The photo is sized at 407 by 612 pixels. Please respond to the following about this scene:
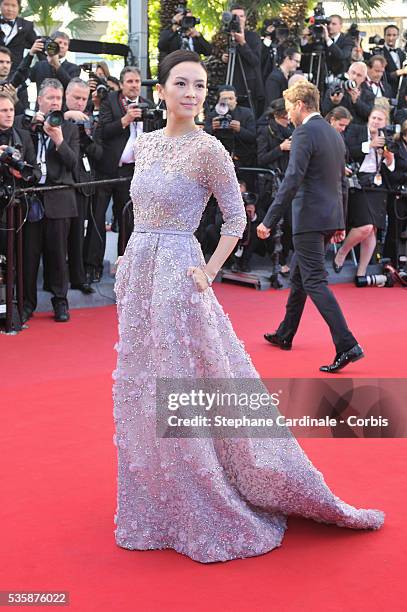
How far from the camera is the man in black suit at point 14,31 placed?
873 cm

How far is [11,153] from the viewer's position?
6.64 metres

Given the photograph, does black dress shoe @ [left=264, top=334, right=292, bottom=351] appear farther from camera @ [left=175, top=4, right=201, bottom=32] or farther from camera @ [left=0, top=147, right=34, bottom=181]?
camera @ [left=175, top=4, right=201, bottom=32]

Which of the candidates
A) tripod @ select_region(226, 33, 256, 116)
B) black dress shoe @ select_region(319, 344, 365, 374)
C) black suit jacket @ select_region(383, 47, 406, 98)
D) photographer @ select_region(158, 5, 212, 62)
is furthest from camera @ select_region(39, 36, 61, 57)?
black suit jacket @ select_region(383, 47, 406, 98)

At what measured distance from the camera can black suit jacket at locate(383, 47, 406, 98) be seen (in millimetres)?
11164

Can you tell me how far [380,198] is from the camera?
9523mm

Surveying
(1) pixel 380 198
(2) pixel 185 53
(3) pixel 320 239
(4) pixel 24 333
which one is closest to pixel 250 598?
(2) pixel 185 53

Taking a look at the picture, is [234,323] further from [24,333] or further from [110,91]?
[110,91]

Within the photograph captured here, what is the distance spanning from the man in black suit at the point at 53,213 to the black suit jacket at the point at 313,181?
1.91 metres

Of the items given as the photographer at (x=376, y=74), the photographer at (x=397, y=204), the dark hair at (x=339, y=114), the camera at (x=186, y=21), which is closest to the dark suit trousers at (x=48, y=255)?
the dark hair at (x=339, y=114)

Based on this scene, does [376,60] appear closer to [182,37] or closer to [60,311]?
[182,37]

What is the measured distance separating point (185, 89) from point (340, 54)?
7692 millimetres

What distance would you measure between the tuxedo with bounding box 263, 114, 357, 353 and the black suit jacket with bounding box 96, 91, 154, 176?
2.47 metres

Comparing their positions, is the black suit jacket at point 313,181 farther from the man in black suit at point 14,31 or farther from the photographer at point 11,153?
the man in black suit at point 14,31

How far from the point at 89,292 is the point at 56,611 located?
5161 mm
